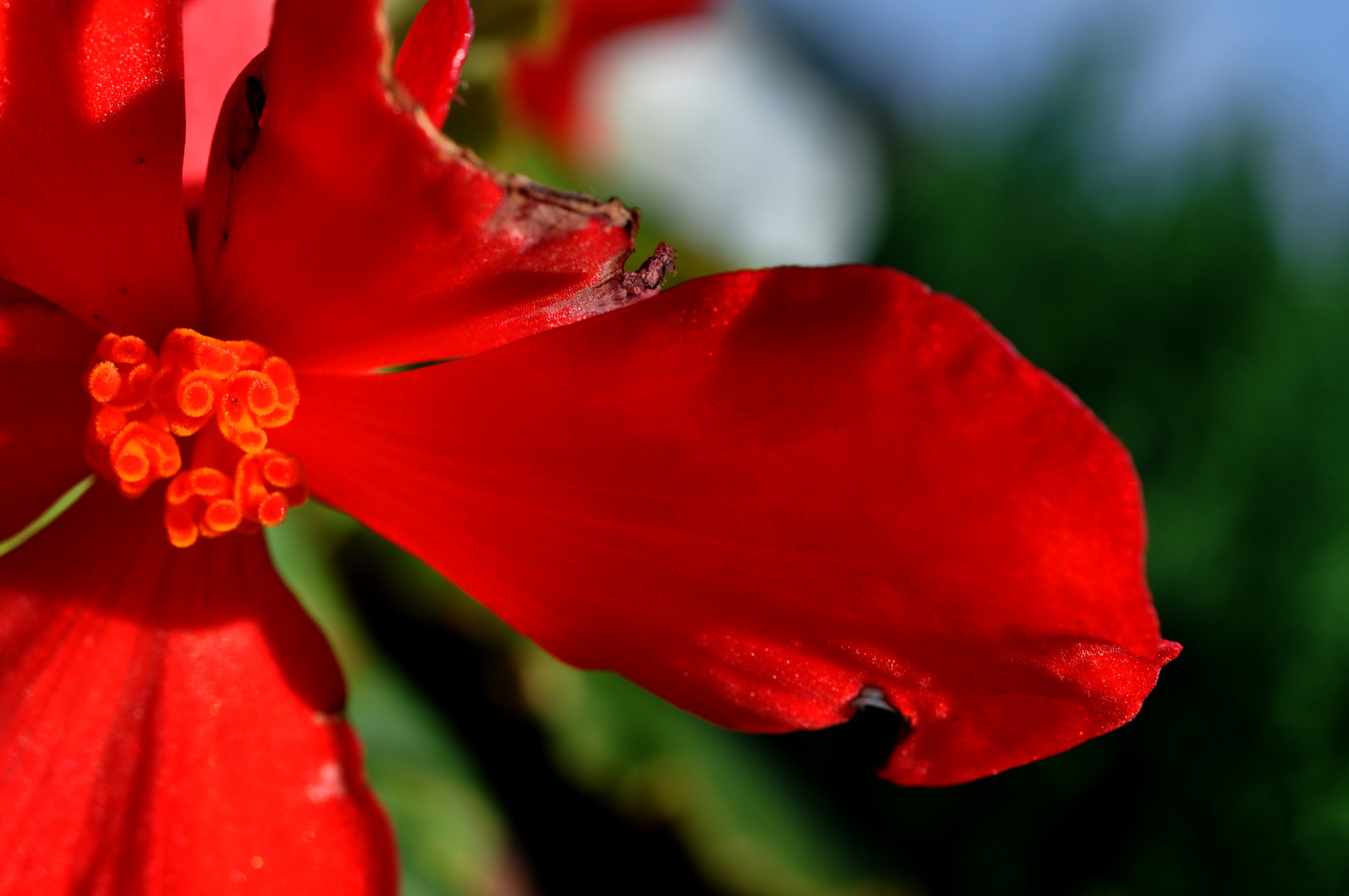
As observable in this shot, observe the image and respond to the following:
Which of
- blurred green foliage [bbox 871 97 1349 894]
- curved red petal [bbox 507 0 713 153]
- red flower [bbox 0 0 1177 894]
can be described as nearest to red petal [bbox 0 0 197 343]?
red flower [bbox 0 0 1177 894]

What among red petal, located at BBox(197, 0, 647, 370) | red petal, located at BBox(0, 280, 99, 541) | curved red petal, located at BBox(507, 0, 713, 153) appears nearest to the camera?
red petal, located at BBox(197, 0, 647, 370)

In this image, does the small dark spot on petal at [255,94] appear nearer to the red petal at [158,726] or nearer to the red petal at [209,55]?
the red petal at [209,55]

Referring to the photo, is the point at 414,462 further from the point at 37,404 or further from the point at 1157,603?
the point at 1157,603

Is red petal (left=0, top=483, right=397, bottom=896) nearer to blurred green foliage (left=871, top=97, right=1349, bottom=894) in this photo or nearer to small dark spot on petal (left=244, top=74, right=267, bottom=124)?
small dark spot on petal (left=244, top=74, right=267, bottom=124)

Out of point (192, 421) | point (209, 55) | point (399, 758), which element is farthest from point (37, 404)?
point (399, 758)

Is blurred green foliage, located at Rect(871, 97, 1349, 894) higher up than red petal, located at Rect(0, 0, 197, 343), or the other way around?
red petal, located at Rect(0, 0, 197, 343)

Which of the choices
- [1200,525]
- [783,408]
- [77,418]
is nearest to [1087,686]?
[783,408]

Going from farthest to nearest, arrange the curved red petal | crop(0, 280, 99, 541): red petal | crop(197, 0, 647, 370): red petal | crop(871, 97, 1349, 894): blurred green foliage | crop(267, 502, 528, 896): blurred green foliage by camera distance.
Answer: crop(871, 97, 1349, 894): blurred green foliage, the curved red petal, crop(267, 502, 528, 896): blurred green foliage, crop(0, 280, 99, 541): red petal, crop(197, 0, 647, 370): red petal
